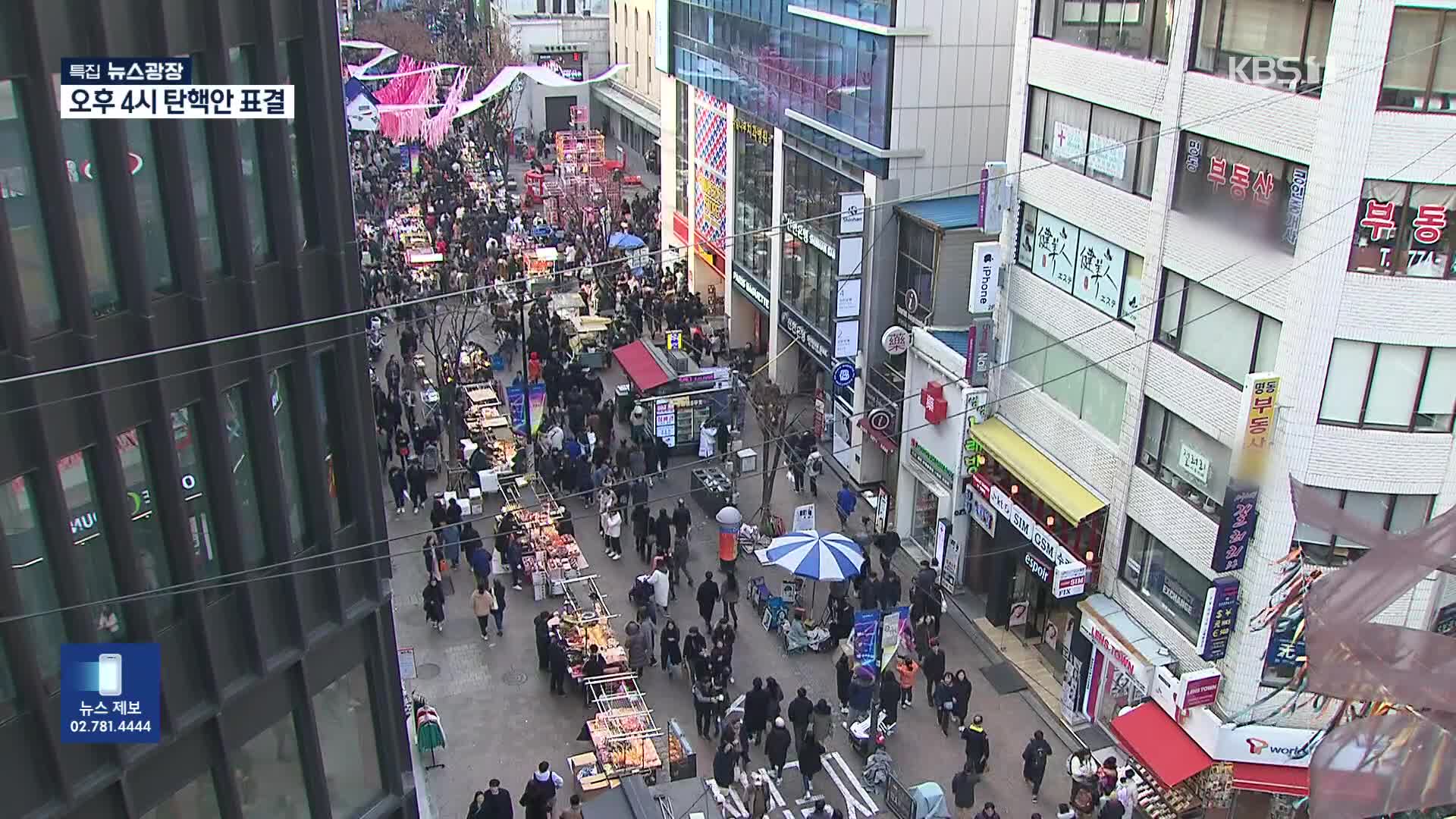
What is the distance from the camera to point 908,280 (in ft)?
87.2

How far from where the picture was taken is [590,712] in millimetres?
20625

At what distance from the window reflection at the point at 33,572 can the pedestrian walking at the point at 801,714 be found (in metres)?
11.4

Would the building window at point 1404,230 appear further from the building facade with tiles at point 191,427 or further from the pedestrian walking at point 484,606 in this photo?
the pedestrian walking at point 484,606

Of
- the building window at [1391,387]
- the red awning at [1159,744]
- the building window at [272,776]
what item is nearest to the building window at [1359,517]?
the building window at [1391,387]

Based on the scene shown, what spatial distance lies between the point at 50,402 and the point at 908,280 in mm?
19338

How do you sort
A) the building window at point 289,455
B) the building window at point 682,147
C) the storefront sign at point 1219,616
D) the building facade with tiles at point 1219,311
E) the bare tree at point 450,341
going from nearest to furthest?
the building window at point 289,455
the building facade with tiles at point 1219,311
the storefront sign at point 1219,616
the bare tree at point 450,341
the building window at point 682,147

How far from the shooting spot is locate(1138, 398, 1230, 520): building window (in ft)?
58.1

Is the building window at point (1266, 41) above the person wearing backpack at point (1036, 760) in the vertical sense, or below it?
above

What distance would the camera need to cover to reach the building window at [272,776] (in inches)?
478

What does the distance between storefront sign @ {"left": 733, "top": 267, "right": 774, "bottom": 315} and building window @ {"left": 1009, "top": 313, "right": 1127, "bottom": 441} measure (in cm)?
1144

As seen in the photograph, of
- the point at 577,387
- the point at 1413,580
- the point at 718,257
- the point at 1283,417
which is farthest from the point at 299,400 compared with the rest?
the point at 718,257

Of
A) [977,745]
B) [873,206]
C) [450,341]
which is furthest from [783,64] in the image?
[977,745]

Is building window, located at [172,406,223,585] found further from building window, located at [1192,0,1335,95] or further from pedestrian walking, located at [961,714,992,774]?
building window, located at [1192,0,1335,95]

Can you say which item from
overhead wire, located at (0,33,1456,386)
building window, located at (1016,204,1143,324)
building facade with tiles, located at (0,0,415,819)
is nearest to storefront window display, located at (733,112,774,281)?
overhead wire, located at (0,33,1456,386)
